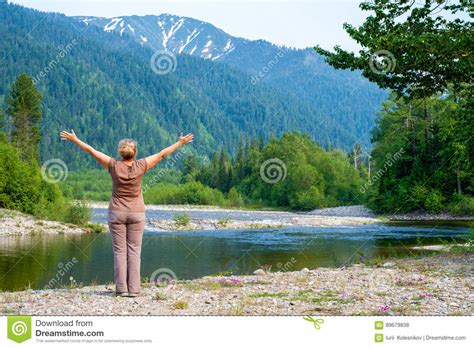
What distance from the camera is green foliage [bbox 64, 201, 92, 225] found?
48219 millimetres

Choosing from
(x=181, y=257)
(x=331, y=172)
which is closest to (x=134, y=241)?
(x=181, y=257)

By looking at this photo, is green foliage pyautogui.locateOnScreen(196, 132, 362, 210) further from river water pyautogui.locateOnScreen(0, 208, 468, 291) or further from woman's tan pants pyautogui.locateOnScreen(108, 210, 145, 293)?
woman's tan pants pyautogui.locateOnScreen(108, 210, 145, 293)

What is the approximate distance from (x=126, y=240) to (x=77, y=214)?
40.1m

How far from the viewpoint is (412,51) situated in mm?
15039

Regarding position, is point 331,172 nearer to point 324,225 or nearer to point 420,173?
point 420,173

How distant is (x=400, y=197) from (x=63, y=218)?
121ft

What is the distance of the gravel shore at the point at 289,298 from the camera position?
9.37 meters

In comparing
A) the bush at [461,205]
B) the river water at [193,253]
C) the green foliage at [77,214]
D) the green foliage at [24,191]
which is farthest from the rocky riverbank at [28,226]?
the bush at [461,205]

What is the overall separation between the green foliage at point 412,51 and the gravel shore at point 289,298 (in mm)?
5088

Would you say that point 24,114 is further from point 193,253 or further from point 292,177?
point 193,253

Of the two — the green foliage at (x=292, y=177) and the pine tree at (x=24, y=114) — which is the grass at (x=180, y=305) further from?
the green foliage at (x=292, y=177)

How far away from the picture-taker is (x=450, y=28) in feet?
51.8
